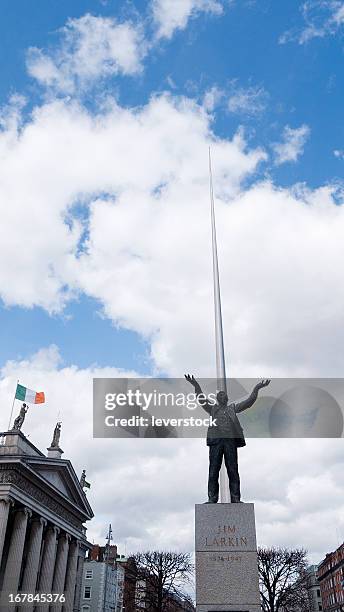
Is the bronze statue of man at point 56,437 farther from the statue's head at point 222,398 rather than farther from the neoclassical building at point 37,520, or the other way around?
the statue's head at point 222,398

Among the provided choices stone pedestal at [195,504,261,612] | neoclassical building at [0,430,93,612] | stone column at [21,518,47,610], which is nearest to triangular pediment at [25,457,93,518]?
neoclassical building at [0,430,93,612]

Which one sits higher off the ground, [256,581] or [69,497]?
[69,497]

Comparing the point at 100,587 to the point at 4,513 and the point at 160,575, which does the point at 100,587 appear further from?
the point at 4,513

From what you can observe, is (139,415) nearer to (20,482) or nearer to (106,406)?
(106,406)

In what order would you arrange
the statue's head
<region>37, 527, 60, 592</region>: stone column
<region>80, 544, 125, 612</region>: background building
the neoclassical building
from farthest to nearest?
<region>80, 544, 125, 612</region>: background building, <region>37, 527, 60, 592</region>: stone column, the neoclassical building, the statue's head

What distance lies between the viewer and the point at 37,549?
44.7 m

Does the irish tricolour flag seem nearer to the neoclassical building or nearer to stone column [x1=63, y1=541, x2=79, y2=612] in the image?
the neoclassical building

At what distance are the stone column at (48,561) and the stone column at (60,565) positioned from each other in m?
2.35

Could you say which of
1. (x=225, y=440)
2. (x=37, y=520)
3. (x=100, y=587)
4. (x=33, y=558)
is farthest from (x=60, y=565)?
(x=225, y=440)

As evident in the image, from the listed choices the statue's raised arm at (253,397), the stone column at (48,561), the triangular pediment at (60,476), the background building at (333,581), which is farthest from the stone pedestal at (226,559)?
the background building at (333,581)

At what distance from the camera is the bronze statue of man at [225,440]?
1223cm

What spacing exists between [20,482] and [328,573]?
101 meters

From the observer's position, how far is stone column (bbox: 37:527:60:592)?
157 ft

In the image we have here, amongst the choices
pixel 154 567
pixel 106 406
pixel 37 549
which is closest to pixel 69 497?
pixel 37 549
